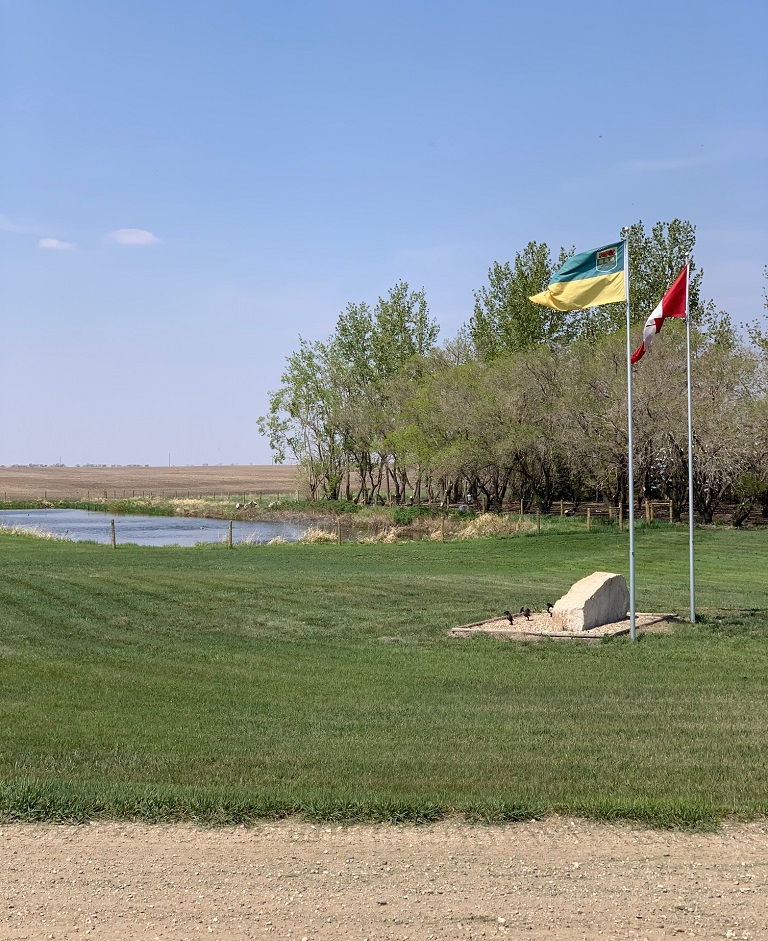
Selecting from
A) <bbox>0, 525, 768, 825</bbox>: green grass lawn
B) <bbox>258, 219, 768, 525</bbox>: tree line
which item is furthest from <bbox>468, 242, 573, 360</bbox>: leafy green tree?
<bbox>0, 525, 768, 825</bbox>: green grass lawn

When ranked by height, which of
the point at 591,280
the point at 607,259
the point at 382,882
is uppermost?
the point at 607,259

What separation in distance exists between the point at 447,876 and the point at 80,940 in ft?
7.66

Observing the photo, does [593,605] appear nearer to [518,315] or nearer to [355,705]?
[355,705]

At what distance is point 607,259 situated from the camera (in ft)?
56.4

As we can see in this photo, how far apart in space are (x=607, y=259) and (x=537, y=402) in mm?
42663

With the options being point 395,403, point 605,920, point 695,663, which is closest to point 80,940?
point 605,920

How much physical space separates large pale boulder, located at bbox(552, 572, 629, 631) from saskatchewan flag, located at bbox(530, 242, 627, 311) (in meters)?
5.10

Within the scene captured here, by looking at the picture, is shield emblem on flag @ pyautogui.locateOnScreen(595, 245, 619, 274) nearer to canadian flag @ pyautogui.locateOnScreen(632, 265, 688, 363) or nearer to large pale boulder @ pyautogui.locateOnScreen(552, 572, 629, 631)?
canadian flag @ pyautogui.locateOnScreen(632, 265, 688, 363)

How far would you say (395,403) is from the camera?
73.6 meters

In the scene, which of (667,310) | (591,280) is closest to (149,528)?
(591,280)

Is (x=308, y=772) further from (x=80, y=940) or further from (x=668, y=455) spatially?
(x=668, y=455)

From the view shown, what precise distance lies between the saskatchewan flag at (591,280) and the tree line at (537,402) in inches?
1359

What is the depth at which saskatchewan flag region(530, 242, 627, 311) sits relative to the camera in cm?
1712

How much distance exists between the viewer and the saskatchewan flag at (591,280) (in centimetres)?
1712
